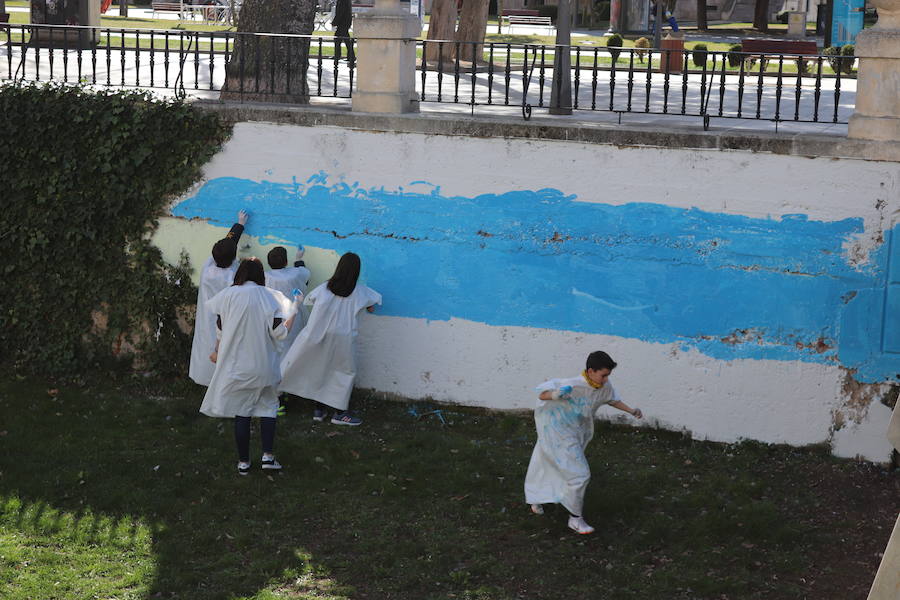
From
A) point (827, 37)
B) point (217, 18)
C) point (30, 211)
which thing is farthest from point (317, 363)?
point (217, 18)

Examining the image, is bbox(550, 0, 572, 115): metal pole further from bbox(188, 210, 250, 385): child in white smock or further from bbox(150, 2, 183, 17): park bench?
bbox(150, 2, 183, 17): park bench

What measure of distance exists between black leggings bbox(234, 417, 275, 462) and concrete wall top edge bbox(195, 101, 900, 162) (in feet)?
9.22

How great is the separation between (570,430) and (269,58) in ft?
17.3

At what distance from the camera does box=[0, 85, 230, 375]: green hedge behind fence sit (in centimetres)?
1008

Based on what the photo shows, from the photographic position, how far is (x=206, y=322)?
9.62 m

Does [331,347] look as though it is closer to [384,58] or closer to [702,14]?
[384,58]

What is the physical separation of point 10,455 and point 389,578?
11.0 ft

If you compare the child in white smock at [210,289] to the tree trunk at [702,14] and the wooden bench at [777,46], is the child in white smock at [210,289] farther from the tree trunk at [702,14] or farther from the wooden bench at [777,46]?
the tree trunk at [702,14]

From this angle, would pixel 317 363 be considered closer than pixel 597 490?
No

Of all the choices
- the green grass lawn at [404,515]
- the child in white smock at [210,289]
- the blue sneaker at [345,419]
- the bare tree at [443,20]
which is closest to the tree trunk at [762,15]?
the bare tree at [443,20]

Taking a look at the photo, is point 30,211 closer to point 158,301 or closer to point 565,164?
point 158,301

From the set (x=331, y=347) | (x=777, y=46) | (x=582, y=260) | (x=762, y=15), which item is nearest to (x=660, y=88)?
(x=777, y=46)

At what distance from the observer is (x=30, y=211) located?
10.4m

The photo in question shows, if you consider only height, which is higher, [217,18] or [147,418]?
[217,18]
